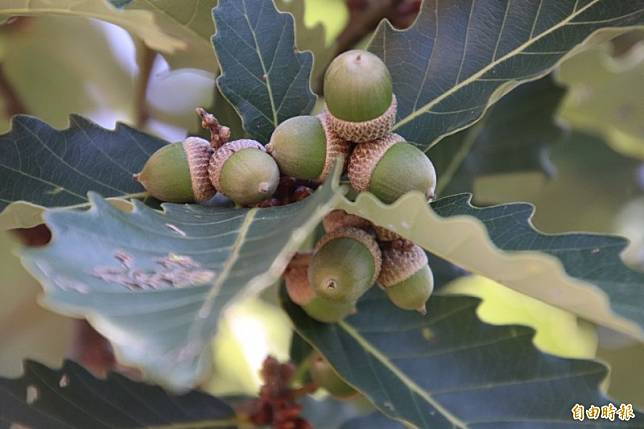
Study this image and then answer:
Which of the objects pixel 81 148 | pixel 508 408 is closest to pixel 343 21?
pixel 81 148

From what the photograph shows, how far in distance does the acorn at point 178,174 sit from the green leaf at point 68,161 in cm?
10

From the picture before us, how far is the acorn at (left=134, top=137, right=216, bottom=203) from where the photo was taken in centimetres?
106

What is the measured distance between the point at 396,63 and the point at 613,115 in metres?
1.04

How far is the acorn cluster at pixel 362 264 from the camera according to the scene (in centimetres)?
104

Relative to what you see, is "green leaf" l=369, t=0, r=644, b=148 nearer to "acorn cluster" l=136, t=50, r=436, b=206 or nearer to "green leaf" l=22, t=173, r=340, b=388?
"acorn cluster" l=136, t=50, r=436, b=206

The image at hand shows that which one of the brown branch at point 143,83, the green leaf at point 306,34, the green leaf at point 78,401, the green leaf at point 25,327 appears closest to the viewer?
the green leaf at point 78,401

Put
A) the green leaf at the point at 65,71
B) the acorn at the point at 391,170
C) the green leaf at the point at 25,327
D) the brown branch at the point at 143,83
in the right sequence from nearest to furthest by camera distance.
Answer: the acorn at the point at 391,170, the brown branch at the point at 143,83, the green leaf at the point at 65,71, the green leaf at the point at 25,327

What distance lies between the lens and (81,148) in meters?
1.21

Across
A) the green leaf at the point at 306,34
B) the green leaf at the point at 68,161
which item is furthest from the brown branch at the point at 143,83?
the green leaf at the point at 68,161

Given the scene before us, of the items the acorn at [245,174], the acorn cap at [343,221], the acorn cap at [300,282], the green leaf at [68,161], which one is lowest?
the green leaf at [68,161]

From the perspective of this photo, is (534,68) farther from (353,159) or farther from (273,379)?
(273,379)

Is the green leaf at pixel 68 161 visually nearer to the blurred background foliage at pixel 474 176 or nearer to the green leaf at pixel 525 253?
the green leaf at pixel 525 253

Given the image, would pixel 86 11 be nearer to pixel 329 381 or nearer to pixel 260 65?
pixel 260 65

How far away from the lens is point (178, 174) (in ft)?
3.50
